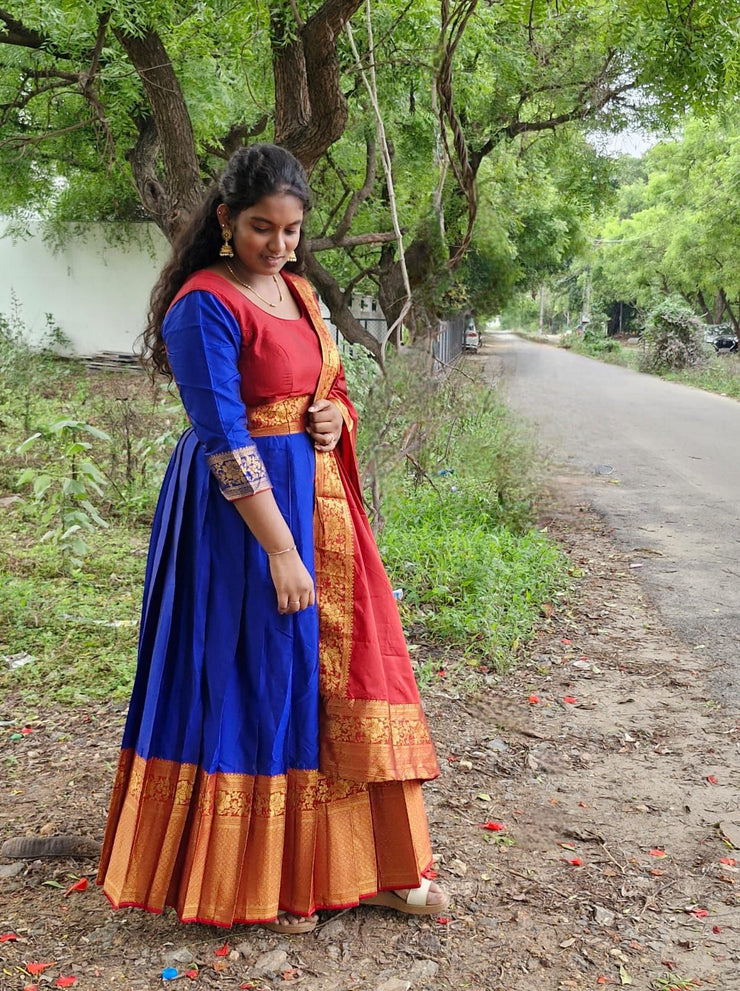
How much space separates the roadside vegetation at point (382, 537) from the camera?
4254 millimetres

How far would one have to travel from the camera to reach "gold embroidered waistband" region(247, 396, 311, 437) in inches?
86.3

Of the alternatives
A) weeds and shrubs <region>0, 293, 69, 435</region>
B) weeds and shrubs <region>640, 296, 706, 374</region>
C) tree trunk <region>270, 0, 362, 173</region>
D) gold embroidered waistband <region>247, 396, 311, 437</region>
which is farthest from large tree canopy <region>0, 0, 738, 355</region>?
weeds and shrubs <region>640, 296, 706, 374</region>

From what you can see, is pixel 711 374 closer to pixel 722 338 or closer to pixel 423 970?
pixel 722 338

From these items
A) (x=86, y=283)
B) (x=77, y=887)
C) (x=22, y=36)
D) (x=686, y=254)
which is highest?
(x=22, y=36)

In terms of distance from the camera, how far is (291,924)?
89.1 inches

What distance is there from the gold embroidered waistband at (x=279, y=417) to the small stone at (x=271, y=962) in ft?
4.01

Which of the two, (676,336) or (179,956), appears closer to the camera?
(179,956)

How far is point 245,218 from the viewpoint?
212cm

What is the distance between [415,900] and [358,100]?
23.4 ft

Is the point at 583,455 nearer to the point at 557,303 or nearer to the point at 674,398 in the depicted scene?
the point at 674,398

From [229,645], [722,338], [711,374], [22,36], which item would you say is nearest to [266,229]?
[229,645]

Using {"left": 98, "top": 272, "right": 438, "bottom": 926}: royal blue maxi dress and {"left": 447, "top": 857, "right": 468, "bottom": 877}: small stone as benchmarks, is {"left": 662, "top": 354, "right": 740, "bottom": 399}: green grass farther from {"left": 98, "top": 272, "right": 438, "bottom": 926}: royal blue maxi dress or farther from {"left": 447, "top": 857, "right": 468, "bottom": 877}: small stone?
{"left": 98, "top": 272, "right": 438, "bottom": 926}: royal blue maxi dress

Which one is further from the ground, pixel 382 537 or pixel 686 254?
pixel 686 254

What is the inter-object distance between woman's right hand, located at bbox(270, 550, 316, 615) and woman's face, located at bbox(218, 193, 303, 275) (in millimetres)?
666
